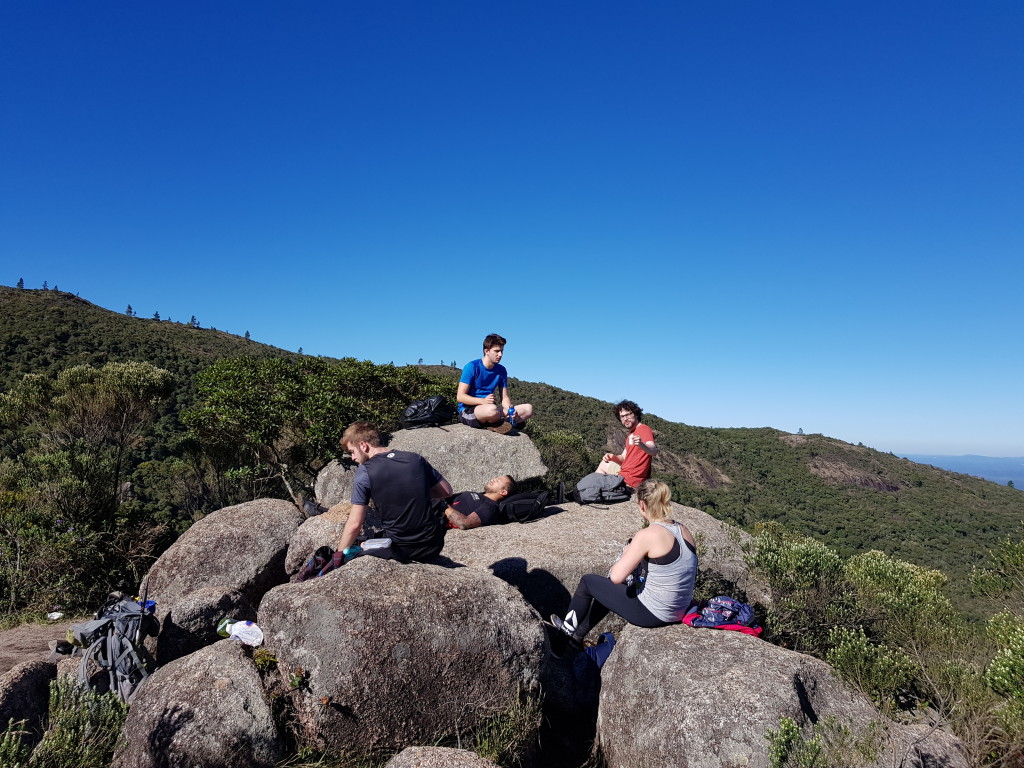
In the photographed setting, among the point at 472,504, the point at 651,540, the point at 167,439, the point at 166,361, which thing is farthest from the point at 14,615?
the point at 166,361

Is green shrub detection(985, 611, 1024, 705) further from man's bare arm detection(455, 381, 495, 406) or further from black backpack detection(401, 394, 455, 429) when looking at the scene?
black backpack detection(401, 394, 455, 429)

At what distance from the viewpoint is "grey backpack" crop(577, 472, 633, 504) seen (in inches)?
390

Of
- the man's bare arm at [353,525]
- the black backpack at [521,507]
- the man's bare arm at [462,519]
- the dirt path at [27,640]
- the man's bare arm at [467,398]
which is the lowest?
the dirt path at [27,640]

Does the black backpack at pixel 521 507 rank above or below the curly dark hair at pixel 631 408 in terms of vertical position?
below

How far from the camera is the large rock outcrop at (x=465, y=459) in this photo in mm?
10188

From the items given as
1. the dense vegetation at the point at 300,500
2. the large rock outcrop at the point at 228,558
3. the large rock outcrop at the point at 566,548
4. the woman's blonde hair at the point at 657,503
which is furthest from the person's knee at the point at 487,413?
the woman's blonde hair at the point at 657,503

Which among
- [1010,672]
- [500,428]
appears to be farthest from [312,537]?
[1010,672]

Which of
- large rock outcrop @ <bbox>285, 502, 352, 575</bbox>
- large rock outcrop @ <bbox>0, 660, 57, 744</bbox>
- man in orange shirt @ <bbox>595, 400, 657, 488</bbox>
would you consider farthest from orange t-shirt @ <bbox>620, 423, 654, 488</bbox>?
large rock outcrop @ <bbox>0, 660, 57, 744</bbox>

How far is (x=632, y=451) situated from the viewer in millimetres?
9742

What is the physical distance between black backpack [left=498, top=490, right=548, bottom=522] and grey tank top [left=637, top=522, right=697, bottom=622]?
3611mm

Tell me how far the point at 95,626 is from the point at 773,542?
9277 mm

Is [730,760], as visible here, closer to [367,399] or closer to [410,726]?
[410,726]

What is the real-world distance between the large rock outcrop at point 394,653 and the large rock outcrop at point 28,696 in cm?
250

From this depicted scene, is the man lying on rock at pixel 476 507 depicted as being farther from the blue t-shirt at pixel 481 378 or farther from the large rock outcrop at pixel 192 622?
the large rock outcrop at pixel 192 622
